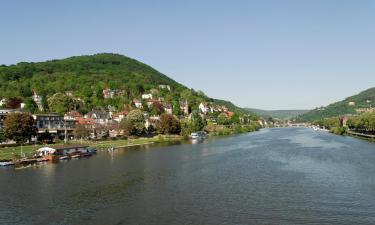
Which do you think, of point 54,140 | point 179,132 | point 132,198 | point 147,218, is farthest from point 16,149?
point 179,132

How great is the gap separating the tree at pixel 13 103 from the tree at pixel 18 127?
2378 inches

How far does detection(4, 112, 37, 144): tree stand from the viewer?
282ft

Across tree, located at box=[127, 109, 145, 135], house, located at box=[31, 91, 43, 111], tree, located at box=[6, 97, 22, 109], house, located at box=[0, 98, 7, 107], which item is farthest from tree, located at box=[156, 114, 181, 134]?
house, located at box=[0, 98, 7, 107]

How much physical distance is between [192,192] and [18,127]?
55392mm

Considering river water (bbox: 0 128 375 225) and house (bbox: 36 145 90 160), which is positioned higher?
house (bbox: 36 145 90 160)

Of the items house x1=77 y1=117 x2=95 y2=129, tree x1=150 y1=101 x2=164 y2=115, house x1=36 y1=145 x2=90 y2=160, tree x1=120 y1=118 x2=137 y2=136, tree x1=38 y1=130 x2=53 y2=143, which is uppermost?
tree x1=150 y1=101 x2=164 y2=115

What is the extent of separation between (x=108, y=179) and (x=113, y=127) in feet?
246

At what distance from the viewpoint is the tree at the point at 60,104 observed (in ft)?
511

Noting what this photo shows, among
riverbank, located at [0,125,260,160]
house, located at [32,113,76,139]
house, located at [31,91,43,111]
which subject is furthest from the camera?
house, located at [31,91,43,111]

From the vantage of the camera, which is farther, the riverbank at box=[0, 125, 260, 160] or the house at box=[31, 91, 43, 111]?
the house at box=[31, 91, 43, 111]

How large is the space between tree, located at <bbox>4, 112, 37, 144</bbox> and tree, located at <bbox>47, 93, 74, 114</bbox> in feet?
216

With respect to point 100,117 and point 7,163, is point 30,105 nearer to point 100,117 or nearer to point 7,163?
point 100,117

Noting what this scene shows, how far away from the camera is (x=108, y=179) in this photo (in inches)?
2066

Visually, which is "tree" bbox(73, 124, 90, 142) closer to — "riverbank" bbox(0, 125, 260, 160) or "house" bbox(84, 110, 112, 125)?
"riverbank" bbox(0, 125, 260, 160)
